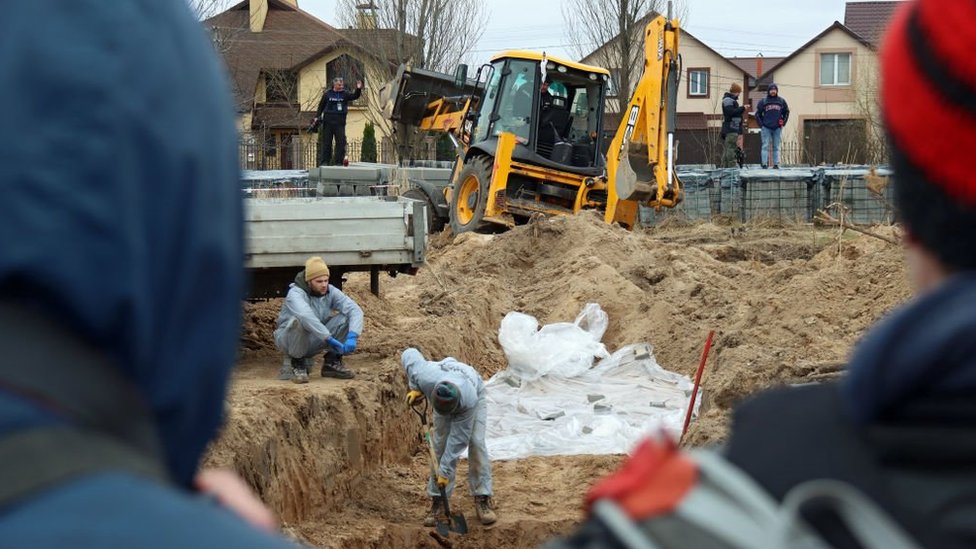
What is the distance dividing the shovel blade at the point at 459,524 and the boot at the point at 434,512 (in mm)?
137

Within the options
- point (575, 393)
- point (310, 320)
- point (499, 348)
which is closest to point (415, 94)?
point (499, 348)

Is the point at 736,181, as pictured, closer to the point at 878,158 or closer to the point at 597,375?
the point at 878,158

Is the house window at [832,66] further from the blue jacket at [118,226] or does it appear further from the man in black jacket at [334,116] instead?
the blue jacket at [118,226]

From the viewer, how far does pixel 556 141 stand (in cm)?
1925

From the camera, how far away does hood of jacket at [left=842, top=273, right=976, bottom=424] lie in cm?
105

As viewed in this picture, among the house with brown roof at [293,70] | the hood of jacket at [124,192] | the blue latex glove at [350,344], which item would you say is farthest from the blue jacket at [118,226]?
the house with brown roof at [293,70]

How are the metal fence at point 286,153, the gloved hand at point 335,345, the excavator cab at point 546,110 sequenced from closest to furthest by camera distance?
the gloved hand at point 335,345 → the excavator cab at point 546,110 → the metal fence at point 286,153

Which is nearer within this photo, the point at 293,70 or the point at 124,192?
the point at 124,192

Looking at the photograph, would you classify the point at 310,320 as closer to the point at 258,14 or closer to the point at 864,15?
the point at 258,14

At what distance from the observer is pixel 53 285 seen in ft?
2.98

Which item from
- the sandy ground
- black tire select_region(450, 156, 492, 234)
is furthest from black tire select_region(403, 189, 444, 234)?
black tire select_region(450, 156, 492, 234)

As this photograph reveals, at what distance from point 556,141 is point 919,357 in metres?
18.3

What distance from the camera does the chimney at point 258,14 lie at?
47.3m

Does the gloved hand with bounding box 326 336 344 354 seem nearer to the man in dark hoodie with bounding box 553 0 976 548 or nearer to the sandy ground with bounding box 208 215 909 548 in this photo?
the sandy ground with bounding box 208 215 909 548
